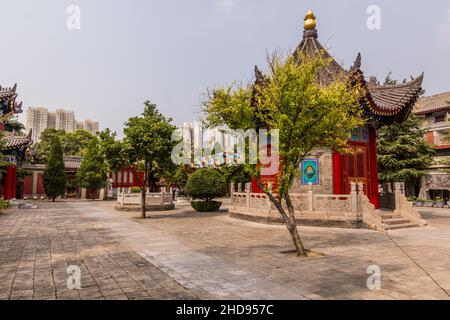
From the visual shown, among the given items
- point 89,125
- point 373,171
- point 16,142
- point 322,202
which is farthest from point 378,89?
point 89,125

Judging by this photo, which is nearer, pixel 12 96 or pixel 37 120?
pixel 12 96

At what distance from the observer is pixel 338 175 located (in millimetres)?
13883

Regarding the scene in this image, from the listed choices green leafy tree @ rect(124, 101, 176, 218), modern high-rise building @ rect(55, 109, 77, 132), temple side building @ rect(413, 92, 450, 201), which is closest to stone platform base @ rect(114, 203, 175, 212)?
green leafy tree @ rect(124, 101, 176, 218)

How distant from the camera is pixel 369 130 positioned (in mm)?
15664

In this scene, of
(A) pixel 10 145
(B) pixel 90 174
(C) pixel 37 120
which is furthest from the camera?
(C) pixel 37 120

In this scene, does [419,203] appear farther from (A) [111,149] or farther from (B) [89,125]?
(B) [89,125]

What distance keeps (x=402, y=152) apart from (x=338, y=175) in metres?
16.5

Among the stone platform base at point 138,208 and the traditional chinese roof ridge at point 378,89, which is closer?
the traditional chinese roof ridge at point 378,89

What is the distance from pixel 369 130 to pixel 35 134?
425 feet

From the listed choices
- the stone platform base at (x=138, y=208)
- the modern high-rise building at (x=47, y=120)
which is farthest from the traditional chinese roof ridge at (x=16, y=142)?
the modern high-rise building at (x=47, y=120)

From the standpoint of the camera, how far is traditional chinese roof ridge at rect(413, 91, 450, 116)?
103 feet

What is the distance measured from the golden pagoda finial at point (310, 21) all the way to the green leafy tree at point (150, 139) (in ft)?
32.5

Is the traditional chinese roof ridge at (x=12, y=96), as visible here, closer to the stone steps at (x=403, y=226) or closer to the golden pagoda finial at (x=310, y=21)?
the golden pagoda finial at (x=310, y=21)

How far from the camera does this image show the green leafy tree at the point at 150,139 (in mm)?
15742
